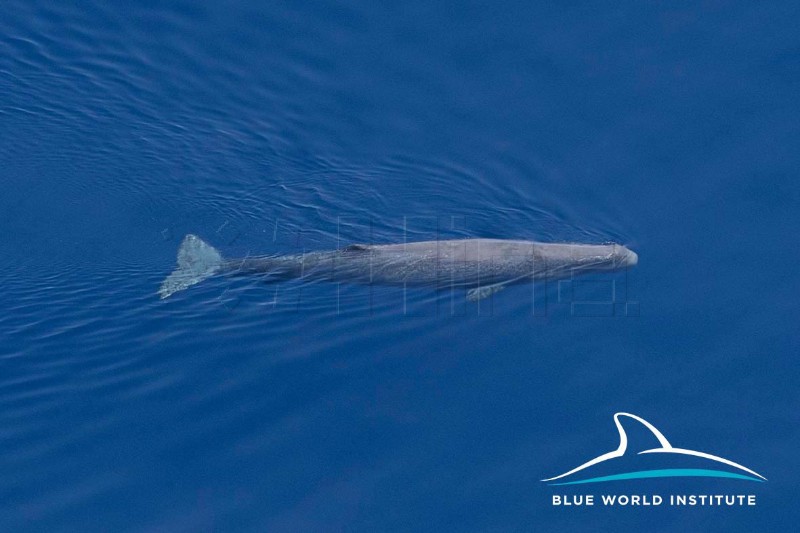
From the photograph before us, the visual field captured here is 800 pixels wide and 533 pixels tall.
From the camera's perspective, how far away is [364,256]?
1056 inches

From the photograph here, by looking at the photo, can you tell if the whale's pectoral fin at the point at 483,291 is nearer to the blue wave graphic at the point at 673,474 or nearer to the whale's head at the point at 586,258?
the whale's head at the point at 586,258

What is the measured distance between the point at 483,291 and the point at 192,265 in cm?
812

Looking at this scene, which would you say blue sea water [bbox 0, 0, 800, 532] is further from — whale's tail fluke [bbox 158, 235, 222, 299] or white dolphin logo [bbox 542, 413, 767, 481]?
whale's tail fluke [bbox 158, 235, 222, 299]

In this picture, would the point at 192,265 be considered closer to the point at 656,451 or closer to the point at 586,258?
the point at 586,258

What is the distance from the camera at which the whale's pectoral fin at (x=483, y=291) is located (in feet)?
87.1

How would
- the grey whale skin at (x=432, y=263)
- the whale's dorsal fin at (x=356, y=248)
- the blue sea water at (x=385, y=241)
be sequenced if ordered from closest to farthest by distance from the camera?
the blue sea water at (x=385, y=241), the whale's dorsal fin at (x=356, y=248), the grey whale skin at (x=432, y=263)

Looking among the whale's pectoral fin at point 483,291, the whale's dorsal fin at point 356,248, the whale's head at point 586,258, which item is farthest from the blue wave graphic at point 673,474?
the whale's dorsal fin at point 356,248

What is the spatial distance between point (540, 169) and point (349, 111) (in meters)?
6.48

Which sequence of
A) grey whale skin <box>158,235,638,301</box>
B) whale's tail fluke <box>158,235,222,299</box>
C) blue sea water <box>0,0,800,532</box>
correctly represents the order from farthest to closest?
grey whale skin <box>158,235,638,301</box>, whale's tail fluke <box>158,235,222,299</box>, blue sea water <box>0,0,800,532</box>

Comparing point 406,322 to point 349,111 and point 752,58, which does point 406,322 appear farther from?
point 752,58

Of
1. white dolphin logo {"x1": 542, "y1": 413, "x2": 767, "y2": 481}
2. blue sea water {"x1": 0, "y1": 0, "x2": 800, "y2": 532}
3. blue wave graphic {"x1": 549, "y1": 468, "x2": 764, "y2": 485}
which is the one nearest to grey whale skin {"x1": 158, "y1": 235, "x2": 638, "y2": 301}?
blue sea water {"x1": 0, "y1": 0, "x2": 800, "y2": 532}

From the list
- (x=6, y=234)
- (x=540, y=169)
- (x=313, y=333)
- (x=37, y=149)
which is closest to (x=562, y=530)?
(x=313, y=333)

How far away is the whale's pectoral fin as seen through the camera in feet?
87.1

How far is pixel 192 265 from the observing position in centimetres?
2644
